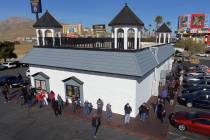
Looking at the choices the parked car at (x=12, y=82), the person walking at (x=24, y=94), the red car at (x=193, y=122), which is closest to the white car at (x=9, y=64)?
the parked car at (x=12, y=82)

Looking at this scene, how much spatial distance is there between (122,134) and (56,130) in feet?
16.1

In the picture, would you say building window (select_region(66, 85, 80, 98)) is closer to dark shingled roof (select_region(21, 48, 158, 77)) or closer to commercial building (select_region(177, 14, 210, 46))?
dark shingled roof (select_region(21, 48, 158, 77))

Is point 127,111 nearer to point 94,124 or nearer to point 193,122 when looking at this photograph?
point 94,124

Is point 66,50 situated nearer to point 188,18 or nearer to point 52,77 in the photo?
point 52,77

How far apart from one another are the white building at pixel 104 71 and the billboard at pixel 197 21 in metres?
88.1

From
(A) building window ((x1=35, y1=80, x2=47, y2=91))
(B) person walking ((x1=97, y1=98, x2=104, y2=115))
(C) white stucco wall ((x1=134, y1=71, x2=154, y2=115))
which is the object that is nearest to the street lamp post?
(A) building window ((x1=35, y1=80, x2=47, y2=91))

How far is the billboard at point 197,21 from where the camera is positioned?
9311 cm

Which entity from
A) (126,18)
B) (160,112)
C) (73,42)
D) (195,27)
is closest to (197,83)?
(160,112)

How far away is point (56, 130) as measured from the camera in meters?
13.6

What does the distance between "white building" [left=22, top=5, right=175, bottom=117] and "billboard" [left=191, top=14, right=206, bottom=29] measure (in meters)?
88.1

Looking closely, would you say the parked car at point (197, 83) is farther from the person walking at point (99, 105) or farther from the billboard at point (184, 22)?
the billboard at point (184, 22)

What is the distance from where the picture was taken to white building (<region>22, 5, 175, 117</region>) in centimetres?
1468

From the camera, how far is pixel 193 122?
42.0ft

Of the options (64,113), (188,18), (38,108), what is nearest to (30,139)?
(64,113)
